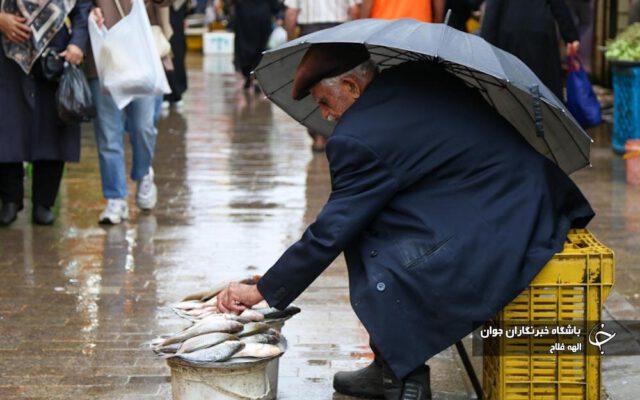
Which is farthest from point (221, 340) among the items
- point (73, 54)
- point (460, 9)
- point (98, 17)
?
point (460, 9)

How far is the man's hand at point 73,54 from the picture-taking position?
7750 millimetres

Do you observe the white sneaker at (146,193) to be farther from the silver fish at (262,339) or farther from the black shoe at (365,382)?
the silver fish at (262,339)

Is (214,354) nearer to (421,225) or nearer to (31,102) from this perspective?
(421,225)

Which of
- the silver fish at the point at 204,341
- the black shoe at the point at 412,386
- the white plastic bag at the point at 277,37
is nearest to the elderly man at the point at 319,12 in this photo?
the black shoe at the point at 412,386

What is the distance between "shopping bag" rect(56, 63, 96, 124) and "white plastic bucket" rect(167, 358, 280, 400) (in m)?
3.45

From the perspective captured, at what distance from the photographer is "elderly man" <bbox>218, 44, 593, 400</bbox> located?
4305 mm

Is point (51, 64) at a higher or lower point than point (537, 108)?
lower

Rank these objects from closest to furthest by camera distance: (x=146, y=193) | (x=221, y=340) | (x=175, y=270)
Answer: (x=221, y=340) → (x=175, y=270) → (x=146, y=193)

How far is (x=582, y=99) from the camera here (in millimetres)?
11352

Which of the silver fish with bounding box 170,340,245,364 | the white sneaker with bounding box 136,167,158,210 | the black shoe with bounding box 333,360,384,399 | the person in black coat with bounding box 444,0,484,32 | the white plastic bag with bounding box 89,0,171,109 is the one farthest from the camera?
the person in black coat with bounding box 444,0,484,32

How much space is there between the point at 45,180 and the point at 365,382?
3.87 m

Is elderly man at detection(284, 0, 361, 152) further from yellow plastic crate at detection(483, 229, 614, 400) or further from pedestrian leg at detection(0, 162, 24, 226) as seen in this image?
yellow plastic crate at detection(483, 229, 614, 400)

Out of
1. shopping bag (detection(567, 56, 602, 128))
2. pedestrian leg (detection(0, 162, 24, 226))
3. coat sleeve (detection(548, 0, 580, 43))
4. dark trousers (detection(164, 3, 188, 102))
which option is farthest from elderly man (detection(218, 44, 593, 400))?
dark trousers (detection(164, 3, 188, 102))

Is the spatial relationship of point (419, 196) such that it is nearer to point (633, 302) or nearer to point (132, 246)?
point (633, 302)
